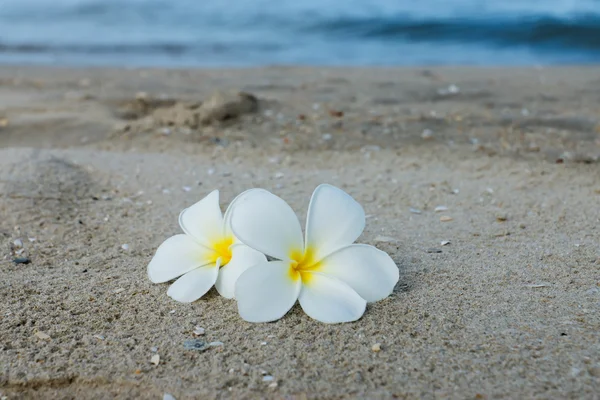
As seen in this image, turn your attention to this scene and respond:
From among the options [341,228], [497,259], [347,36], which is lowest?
[347,36]

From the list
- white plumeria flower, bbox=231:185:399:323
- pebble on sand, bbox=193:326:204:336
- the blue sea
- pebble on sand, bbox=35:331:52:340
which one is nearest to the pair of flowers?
white plumeria flower, bbox=231:185:399:323

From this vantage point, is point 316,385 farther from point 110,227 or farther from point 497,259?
point 110,227

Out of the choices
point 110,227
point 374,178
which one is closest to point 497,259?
point 374,178

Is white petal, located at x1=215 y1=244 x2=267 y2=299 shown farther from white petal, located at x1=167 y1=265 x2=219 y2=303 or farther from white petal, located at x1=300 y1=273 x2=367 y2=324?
white petal, located at x1=300 y1=273 x2=367 y2=324

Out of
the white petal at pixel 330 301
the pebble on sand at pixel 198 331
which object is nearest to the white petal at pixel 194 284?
the pebble on sand at pixel 198 331

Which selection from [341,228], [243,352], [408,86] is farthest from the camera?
[408,86]

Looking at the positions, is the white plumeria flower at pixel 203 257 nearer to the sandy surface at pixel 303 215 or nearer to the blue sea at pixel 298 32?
the sandy surface at pixel 303 215
